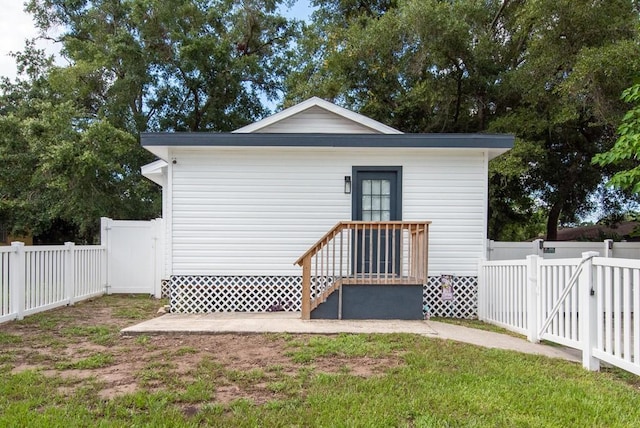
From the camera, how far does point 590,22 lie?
10.0 m

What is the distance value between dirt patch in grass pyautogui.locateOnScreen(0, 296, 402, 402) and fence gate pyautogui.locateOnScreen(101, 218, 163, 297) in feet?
10.7

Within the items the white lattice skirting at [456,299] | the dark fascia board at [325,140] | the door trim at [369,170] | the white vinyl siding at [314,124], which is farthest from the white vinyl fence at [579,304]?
the white vinyl siding at [314,124]

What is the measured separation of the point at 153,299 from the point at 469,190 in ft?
21.5

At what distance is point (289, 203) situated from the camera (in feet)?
23.7

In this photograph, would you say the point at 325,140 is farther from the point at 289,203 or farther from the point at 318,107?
the point at 318,107

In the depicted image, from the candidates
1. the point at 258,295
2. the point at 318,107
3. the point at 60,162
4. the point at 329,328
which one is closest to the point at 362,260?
the point at 329,328

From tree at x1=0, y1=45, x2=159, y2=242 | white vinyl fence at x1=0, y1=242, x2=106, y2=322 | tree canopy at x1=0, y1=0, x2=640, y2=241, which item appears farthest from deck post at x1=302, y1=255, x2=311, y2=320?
tree at x1=0, y1=45, x2=159, y2=242

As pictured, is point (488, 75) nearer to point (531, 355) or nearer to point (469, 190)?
point (469, 190)

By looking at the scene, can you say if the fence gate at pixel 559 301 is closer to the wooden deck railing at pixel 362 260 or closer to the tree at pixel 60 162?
the wooden deck railing at pixel 362 260

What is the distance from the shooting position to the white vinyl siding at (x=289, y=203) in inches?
283

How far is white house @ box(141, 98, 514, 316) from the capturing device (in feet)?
23.5

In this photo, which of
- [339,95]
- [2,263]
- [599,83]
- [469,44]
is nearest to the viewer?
[2,263]

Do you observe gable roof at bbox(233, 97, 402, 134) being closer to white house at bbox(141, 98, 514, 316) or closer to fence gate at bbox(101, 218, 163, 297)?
white house at bbox(141, 98, 514, 316)

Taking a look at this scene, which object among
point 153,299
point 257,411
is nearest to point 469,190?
point 257,411
